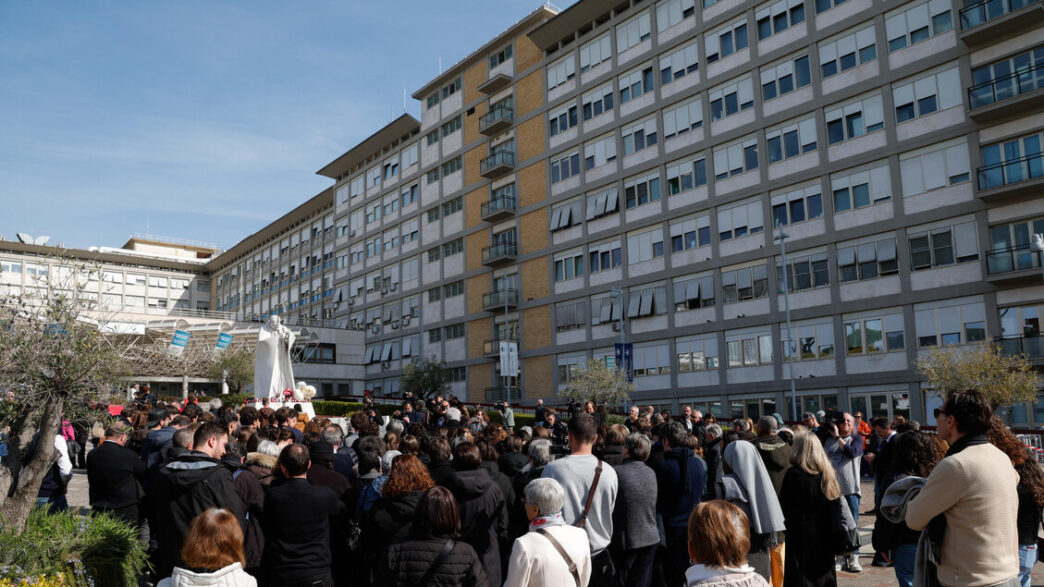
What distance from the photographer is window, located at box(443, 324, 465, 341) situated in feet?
178

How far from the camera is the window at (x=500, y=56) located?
5222 centimetres

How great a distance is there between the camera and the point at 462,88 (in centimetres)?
5625

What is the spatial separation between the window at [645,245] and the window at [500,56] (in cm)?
1740

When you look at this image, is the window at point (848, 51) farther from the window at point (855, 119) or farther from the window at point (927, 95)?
the window at point (927, 95)

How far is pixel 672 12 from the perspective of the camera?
41.3 metres

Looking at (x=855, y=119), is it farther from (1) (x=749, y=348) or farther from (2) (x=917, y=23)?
(1) (x=749, y=348)

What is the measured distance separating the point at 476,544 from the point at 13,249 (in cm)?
8911

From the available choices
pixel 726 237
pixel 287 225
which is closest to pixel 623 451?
pixel 726 237

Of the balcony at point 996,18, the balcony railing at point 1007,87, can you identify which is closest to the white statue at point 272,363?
the balcony railing at point 1007,87

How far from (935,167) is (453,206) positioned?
108 ft

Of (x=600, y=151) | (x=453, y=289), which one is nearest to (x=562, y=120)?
(x=600, y=151)

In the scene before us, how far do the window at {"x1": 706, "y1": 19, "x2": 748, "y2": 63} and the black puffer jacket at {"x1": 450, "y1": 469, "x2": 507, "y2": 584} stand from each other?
36291 millimetres

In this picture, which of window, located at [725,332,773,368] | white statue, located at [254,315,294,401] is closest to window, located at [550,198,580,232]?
window, located at [725,332,773,368]

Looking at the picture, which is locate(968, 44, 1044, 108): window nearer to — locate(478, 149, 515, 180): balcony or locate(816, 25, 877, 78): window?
locate(816, 25, 877, 78): window
